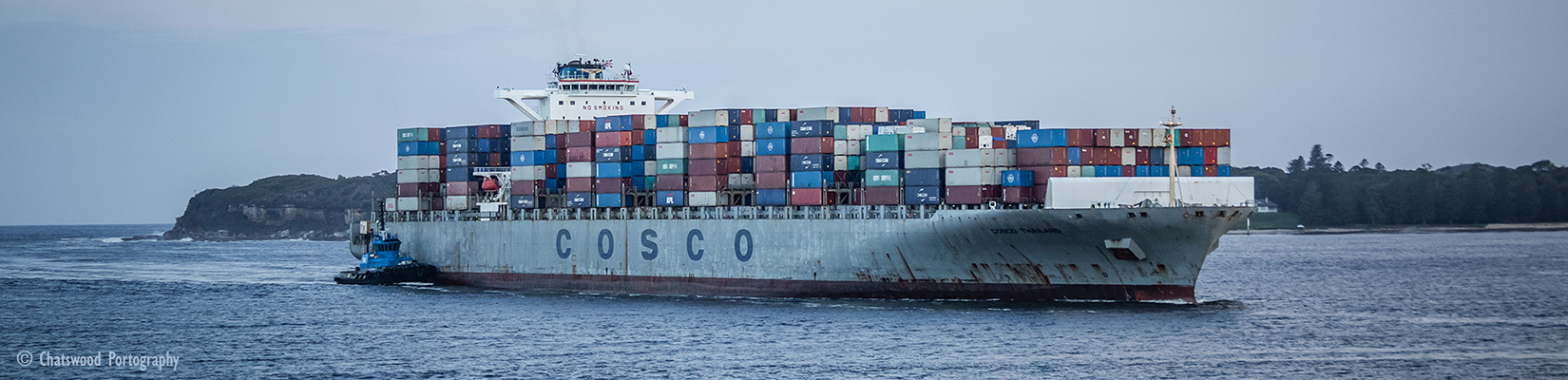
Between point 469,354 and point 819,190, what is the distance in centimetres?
1609

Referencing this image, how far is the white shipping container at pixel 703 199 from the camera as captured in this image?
5100 cm

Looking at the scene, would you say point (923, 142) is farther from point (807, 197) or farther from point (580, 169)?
point (580, 169)

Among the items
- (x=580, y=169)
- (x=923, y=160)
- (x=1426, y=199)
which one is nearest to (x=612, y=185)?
(x=580, y=169)

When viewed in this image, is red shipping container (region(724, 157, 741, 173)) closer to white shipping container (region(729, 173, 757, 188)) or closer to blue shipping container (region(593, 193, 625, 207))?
white shipping container (region(729, 173, 757, 188))

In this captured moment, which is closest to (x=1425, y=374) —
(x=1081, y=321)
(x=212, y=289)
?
(x=1081, y=321)

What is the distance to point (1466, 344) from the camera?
35.4 m

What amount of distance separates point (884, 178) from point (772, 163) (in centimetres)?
485

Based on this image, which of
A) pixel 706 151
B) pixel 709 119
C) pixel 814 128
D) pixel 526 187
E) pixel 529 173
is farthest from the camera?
pixel 529 173

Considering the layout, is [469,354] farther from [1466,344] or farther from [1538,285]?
[1538,285]

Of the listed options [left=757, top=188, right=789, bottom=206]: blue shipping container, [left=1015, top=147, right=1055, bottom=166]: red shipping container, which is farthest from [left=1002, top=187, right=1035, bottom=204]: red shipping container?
[left=757, top=188, right=789, bottom=206]: blue shipping container

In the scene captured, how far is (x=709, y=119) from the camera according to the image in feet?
169

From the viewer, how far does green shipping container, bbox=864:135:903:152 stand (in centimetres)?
4734

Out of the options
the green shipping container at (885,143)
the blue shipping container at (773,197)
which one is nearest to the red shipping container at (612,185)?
the blue shipping container at (773,197)

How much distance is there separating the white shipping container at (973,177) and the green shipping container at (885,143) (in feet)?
8.69
